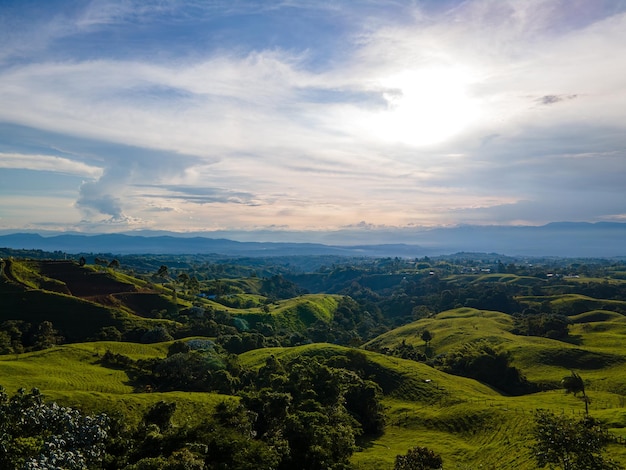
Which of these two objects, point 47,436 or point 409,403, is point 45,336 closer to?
point 47,436

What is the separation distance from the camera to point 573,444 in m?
28.2

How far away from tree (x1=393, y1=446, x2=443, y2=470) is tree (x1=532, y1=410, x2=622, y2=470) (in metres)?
9.38

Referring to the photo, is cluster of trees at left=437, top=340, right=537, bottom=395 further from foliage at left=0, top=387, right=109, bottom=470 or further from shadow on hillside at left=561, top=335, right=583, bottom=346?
foliage at left=0, top=387, right=109, bottom=470

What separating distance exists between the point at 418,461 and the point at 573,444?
12512 mm

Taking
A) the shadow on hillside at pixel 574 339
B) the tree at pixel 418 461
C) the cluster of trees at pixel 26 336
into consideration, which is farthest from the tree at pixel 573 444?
the shadow on hillside at pixel 574 339

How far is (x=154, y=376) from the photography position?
74938 millimetres

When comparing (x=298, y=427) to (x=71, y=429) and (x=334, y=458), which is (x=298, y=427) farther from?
(x=71, y=429)

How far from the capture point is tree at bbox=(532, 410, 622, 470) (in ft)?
91.0

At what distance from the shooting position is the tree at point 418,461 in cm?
3466

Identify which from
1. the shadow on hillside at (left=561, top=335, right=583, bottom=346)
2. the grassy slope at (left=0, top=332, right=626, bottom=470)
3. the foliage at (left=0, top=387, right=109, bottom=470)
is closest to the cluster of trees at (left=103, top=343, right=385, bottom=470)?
the grassy slope at (left=0, top=332, right=626, bottom=470)

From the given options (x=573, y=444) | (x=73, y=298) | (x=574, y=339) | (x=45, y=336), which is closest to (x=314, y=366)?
(x=573, y=444)

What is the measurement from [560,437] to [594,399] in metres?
51.1

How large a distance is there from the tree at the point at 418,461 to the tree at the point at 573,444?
9378mm

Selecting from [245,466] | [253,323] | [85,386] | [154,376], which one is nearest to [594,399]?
[245,466]
